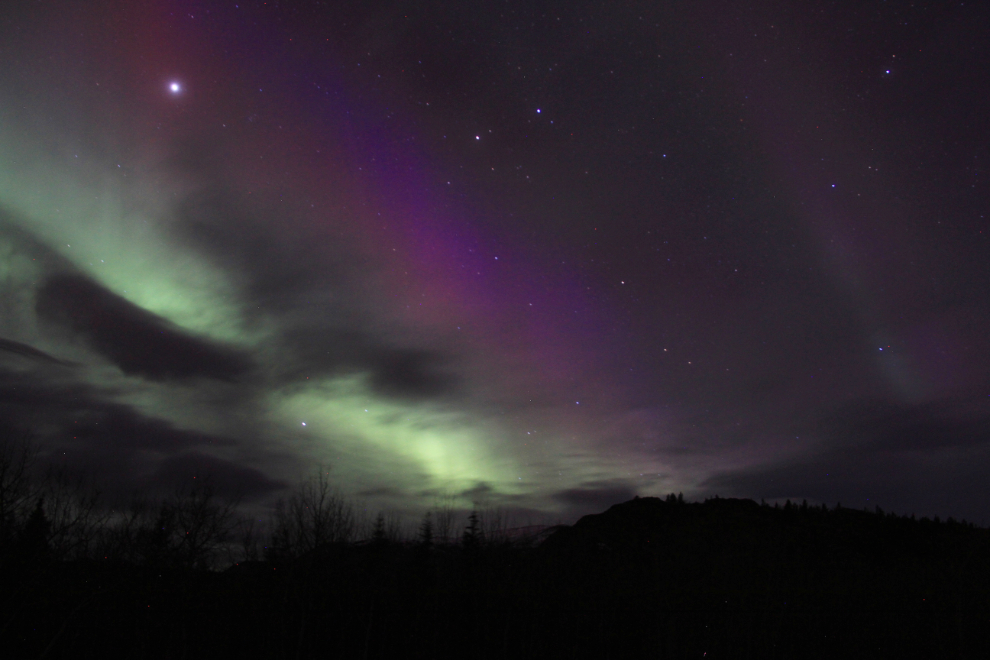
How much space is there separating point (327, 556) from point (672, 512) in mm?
76928

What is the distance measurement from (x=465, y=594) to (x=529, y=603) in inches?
170

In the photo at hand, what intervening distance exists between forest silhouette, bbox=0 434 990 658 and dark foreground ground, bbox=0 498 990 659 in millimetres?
150

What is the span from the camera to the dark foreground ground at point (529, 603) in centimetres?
1301

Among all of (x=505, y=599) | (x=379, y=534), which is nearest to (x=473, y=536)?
(x=379, y=534)

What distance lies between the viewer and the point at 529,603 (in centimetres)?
3088

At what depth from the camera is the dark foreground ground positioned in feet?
42.7

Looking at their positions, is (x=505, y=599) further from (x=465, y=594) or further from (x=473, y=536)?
(x=473, y=536)

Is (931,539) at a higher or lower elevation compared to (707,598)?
higher

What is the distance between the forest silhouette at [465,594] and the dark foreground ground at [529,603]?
0.15 metres

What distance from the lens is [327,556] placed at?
49.0 meters

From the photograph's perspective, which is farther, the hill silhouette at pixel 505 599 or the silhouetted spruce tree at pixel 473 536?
the silhouetted spruce tree at pixel 473 536

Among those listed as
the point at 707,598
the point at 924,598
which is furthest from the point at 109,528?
the point at 924,598

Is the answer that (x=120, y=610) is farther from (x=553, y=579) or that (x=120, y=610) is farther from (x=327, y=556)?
(x=327, y=556)

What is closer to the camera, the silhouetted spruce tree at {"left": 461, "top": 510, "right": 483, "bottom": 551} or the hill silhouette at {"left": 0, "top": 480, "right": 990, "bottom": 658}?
the hill silhouette at {"left": 0, "top": 480, "right": 990, "bottom": 658}
